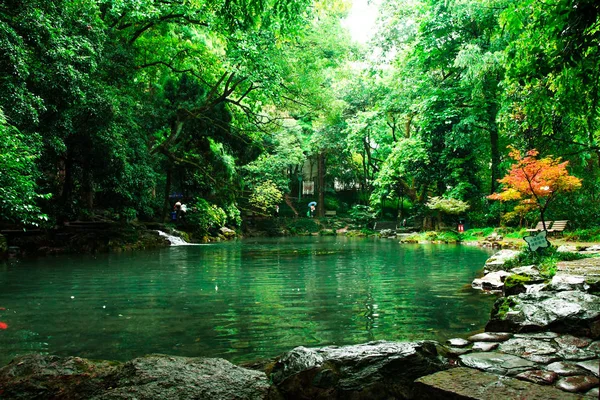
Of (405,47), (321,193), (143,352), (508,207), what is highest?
(405,47)

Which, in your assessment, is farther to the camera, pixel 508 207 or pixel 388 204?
pixel 388 204

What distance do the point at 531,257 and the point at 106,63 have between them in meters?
13.0

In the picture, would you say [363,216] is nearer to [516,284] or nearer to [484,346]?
[516,284]

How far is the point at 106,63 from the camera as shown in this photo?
44.3 ft

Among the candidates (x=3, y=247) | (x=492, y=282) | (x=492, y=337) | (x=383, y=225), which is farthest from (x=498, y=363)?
(x=383, y=225)

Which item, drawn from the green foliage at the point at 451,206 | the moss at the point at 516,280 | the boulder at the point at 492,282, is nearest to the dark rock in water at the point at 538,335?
the moss at the point at 516,280

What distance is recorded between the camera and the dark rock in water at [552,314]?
3.81 metres

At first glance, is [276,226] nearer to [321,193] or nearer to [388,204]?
[321,193]

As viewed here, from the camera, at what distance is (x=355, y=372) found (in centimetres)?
296

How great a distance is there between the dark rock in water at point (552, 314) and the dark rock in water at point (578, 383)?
1.26 m

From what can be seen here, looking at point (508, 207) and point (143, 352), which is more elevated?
point (508, 207)

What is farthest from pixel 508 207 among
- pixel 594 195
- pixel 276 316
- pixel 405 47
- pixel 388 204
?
pixel 276 316

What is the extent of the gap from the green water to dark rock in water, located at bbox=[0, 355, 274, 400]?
0.85m

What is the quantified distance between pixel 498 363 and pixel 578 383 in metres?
0.54
